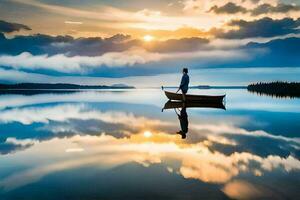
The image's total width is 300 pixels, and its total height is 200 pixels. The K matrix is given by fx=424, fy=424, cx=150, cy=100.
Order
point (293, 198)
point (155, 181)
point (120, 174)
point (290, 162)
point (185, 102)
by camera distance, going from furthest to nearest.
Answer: point (185, 102)
point (290, 162)
point (120, 174)
point (155, 181)
point (293, 198)

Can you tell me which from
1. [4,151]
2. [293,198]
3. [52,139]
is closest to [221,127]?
[52,139]

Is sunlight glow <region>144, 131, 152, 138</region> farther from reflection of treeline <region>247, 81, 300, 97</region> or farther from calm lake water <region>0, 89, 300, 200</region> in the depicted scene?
reflection of treeline <region>247, 81, 300, 97</region>

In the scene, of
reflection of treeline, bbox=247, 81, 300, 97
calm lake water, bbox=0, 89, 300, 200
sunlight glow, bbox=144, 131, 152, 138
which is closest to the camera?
calm lake water, bbox=0, 89, 300, 200

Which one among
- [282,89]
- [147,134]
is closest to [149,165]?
[147,134]

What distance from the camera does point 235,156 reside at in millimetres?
10836

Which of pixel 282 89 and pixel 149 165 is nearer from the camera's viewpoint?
pixel 149 165

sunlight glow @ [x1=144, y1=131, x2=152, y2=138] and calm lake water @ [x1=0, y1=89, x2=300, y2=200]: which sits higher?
calm lake water @ [x1=0, y1=89, x2=300, y2=200]

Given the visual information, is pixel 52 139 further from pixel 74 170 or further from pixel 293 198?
pixel 293 198

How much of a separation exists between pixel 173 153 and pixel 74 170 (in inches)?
121

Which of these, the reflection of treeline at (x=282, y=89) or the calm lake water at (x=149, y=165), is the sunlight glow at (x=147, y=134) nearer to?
the calm lake water at (x=149, y=165)

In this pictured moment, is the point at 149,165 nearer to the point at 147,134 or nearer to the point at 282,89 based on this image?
the point at 147,134

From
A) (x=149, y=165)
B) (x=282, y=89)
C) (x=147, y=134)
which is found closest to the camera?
(x=149, y=165)

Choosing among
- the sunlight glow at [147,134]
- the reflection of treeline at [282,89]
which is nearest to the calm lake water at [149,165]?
the sunlight glow at [147,134]

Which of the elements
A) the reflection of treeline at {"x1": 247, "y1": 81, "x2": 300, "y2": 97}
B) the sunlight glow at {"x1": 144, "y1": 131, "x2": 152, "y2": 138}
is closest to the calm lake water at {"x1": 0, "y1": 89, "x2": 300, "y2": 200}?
the sunlight glow at {"x1": 144, "y1": 131, "x2": 152, "y2": 138}
